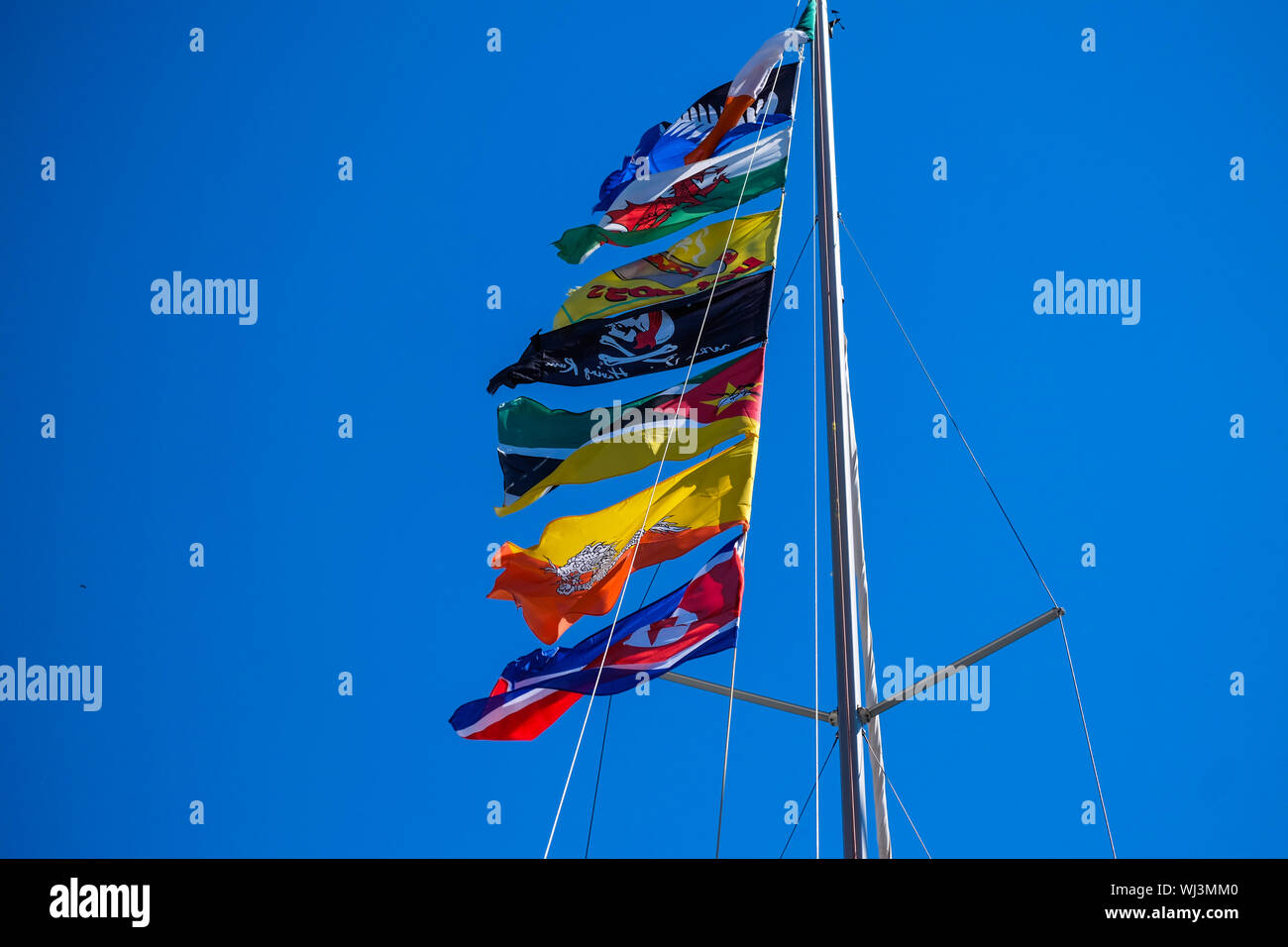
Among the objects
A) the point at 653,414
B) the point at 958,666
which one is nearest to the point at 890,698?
the point at 958,666

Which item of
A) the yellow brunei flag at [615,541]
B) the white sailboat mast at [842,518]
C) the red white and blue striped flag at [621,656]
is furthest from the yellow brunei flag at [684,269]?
the red white and blue striped flag at [621,656]

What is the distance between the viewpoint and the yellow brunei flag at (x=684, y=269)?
61.1 ft

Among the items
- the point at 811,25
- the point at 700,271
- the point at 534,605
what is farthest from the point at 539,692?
the point at 811,25

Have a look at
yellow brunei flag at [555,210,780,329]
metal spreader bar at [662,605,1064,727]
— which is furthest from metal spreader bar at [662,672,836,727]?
yellow brunei flag at [555,210,780,329]

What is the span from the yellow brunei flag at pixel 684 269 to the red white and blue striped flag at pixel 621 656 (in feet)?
15.6

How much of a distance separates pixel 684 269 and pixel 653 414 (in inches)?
99.4

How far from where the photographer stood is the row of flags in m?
15.1

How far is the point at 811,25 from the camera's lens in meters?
19.7

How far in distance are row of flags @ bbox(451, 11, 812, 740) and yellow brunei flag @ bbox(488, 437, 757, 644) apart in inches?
0.9

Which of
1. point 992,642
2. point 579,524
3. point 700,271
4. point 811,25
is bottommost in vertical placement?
point 992,642

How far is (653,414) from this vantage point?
1756 cm

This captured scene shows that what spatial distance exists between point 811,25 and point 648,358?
5.55 m

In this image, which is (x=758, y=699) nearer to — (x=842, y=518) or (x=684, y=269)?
(x=842, y=518)

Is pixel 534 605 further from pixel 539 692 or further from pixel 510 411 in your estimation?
pixel 510 411
